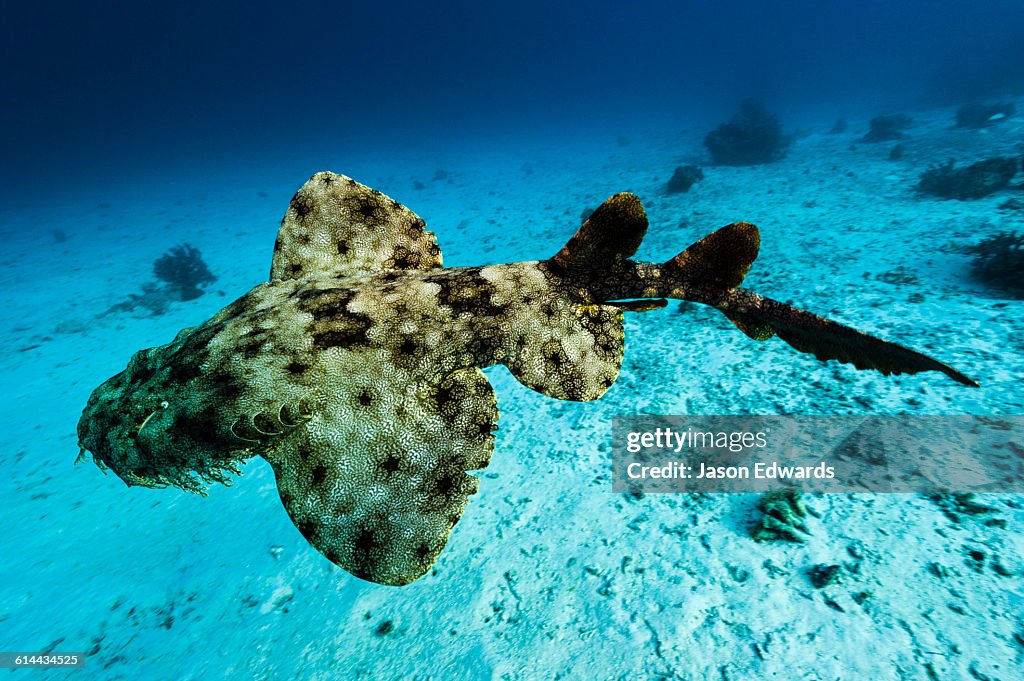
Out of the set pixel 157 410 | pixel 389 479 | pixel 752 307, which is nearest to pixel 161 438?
pixel 157 410

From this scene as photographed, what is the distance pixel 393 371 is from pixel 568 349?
1194 millimetres

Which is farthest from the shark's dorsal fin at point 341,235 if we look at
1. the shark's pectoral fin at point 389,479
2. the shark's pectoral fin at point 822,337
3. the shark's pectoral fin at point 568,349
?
the shark's pectoral fin at point 822,337

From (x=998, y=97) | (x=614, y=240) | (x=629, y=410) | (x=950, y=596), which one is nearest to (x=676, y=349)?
(x=629, y=410)

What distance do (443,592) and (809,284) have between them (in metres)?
9.60

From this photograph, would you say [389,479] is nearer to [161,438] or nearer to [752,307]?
[161,438]

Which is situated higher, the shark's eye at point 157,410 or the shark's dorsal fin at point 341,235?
the shark's dorsal fin at point 341,235

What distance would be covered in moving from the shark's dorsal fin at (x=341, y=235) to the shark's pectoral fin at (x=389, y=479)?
4.50 feet

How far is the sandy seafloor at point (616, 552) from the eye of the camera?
3.73 metres

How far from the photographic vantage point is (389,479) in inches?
90.2

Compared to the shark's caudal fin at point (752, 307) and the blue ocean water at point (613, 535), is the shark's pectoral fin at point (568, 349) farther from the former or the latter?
the blue ocean water at point (613, 535)

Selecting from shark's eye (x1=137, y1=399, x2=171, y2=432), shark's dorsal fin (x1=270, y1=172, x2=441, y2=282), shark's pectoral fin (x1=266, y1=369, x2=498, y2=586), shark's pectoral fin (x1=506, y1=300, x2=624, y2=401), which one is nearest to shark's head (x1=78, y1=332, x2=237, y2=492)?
shark's eye (x1=137, y1=399, x2=171, y2=432)

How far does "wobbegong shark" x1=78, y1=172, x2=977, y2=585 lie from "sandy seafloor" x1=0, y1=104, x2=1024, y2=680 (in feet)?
9.70

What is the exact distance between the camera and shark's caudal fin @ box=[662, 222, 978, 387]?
241 centimetres

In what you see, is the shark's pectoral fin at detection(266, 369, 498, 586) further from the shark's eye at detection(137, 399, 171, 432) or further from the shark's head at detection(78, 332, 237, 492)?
the shark's eye at detection(137, 399, 171, 432)
